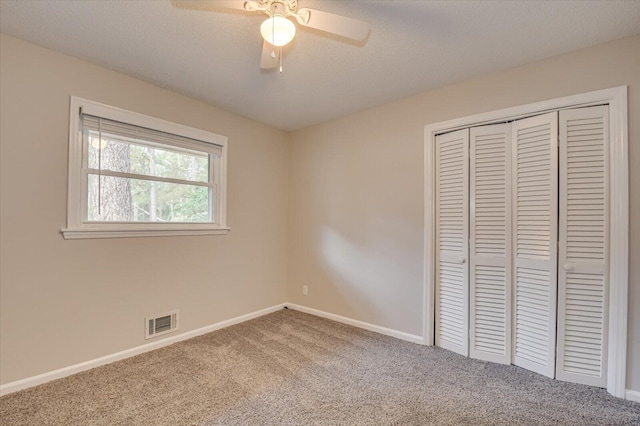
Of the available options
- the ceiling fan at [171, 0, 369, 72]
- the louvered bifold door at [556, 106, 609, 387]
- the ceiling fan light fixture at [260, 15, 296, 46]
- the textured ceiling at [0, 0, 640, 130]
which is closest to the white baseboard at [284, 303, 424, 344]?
the louvered bifold door at [556, 106, 609, 387]

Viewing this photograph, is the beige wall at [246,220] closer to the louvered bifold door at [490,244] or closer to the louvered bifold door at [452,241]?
the louvered bifold door at [452,241]

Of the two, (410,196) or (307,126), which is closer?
(410,196)

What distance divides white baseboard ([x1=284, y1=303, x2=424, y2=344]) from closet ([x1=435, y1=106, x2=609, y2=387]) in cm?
23

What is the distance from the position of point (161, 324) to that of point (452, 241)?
275cm

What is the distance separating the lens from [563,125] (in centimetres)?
213

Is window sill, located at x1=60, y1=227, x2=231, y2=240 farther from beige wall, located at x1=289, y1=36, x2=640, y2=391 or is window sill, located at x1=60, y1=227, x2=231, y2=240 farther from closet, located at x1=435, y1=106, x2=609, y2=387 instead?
closet, located at x1=435, y1=106, x2=609, y2=387

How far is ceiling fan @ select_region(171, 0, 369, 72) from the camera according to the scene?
1.46m

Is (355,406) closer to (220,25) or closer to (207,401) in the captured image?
(207,401)

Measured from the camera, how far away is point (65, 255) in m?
2.15

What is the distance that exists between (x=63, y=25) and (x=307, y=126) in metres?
2.39

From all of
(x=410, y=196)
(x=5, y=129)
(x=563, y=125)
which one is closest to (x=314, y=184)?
(x=410, y=196)

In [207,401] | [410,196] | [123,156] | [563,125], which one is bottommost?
[207,401]

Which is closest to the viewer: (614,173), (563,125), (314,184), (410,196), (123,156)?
(614,173)

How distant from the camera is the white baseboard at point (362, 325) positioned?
2.81 metres
